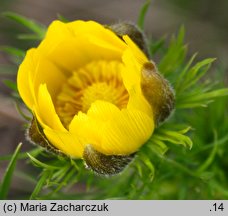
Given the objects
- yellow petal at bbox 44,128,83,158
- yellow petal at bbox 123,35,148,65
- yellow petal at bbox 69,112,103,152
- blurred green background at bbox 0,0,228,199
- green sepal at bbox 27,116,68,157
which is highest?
yellow petal at bbox 123,35,148,65

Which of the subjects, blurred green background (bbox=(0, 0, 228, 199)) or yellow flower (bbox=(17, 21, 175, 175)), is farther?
blurred green background (bbox=(0, 0, 228, 199))

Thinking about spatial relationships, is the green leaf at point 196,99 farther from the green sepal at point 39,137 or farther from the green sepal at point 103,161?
the green sepal at point 39,137

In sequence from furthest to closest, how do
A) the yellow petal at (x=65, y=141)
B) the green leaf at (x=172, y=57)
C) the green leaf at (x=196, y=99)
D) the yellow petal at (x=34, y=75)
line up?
the green leaf at (x=172, y=57) < the green leaf at (x=196, y=99) < the yellow petal at (x=34, y=75) < the yellow petal at (x=65, y=141)

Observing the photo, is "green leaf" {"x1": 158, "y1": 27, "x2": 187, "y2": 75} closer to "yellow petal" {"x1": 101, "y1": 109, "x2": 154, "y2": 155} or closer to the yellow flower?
the yellow flower

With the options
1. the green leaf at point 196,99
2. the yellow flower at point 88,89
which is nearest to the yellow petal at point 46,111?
the yellow flower at point 88,89

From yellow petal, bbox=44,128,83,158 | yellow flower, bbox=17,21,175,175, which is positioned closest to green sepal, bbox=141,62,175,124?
yellow flower, bbox=17,21,175,175

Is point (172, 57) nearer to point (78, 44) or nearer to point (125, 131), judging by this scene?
point (78, 44)

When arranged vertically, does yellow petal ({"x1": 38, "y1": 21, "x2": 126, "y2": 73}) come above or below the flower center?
above
